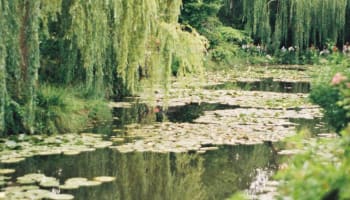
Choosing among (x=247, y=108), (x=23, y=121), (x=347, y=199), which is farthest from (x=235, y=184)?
(x=247, y=108)

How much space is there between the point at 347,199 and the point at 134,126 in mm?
6104

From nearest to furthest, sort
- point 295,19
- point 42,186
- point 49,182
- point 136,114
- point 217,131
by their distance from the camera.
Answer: point 42,186 < point 49,182 < point 217,131 < point 136,114 < point 295,19

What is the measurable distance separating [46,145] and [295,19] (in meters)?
→ 16.0

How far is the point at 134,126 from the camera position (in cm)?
789

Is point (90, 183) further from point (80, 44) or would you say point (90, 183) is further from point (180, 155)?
point (80, 44)

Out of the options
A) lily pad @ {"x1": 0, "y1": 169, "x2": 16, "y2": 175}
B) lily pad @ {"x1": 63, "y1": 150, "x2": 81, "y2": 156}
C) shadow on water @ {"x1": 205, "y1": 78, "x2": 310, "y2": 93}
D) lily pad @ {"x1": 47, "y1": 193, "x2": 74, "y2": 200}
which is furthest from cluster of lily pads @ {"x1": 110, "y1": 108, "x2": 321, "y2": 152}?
shadow on water @ {"x1": 205, "y1": 78, "x2": 310, "y2": 93}

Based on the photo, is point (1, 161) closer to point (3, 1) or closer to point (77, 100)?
point (3, 1)

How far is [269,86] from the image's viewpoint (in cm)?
1357

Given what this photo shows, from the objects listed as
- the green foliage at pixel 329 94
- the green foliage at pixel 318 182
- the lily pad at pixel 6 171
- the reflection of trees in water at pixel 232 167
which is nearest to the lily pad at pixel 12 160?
the lily pad at pixel 6 171

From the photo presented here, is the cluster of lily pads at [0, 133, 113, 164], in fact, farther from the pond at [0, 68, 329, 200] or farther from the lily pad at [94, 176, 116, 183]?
the lily pad at [94, 176, 116, 183]

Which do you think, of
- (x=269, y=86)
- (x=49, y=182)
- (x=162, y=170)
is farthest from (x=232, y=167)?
(x=269, y=86)

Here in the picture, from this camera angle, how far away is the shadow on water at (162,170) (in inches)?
197

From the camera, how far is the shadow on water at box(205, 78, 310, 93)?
12906mm

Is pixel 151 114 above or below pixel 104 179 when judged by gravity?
above
